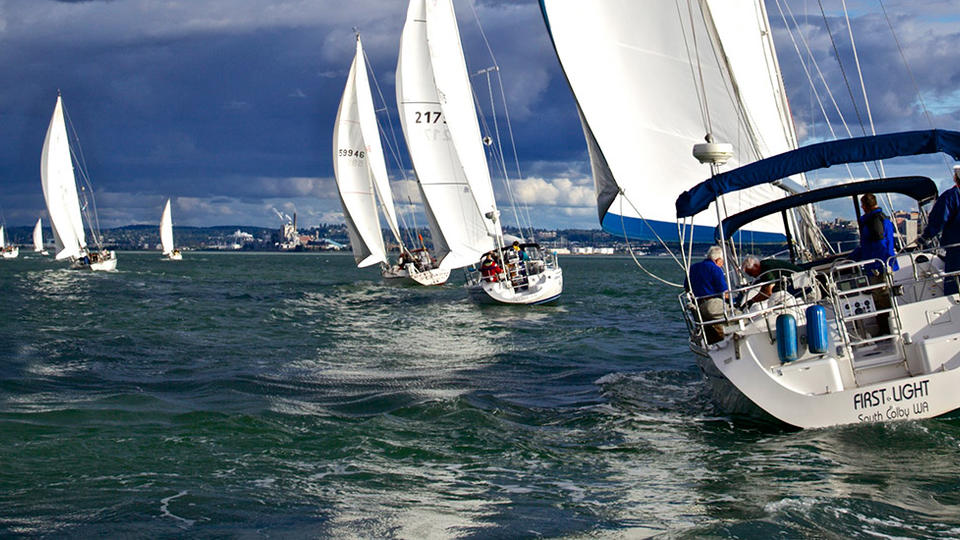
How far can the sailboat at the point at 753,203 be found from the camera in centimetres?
843

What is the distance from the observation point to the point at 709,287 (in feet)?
32.7

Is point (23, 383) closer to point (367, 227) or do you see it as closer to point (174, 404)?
point (174, 404)

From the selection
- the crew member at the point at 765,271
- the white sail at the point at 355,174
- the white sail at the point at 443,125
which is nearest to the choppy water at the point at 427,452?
the crew member at the point at 765,271

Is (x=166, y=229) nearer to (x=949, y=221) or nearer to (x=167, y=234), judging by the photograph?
(x=167, y=234)

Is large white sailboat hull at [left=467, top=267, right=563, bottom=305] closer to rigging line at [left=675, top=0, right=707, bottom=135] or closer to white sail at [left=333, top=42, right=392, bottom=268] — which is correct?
rigging line at [left=675, top=0, right=707, bottom=135]

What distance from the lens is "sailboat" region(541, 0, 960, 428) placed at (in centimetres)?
843

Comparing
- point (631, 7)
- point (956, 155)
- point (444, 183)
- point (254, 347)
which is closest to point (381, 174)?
point (444, 183)

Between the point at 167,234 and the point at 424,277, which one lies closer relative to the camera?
the point at 424,277

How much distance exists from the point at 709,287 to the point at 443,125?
89.2 feet

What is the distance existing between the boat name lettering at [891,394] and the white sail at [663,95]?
482 cm

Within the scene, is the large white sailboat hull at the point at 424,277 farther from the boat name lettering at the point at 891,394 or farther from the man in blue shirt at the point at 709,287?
the boat name lettering at the point at 891,394

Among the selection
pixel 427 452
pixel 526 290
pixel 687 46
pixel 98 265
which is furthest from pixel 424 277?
pixel 427 452

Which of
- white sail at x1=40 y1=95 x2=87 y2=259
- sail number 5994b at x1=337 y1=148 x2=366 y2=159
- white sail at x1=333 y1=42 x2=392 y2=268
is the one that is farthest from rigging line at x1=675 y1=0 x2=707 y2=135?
white sail at x1=40 y1=95 x2=87 y2=259

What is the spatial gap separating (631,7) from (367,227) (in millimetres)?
40192
